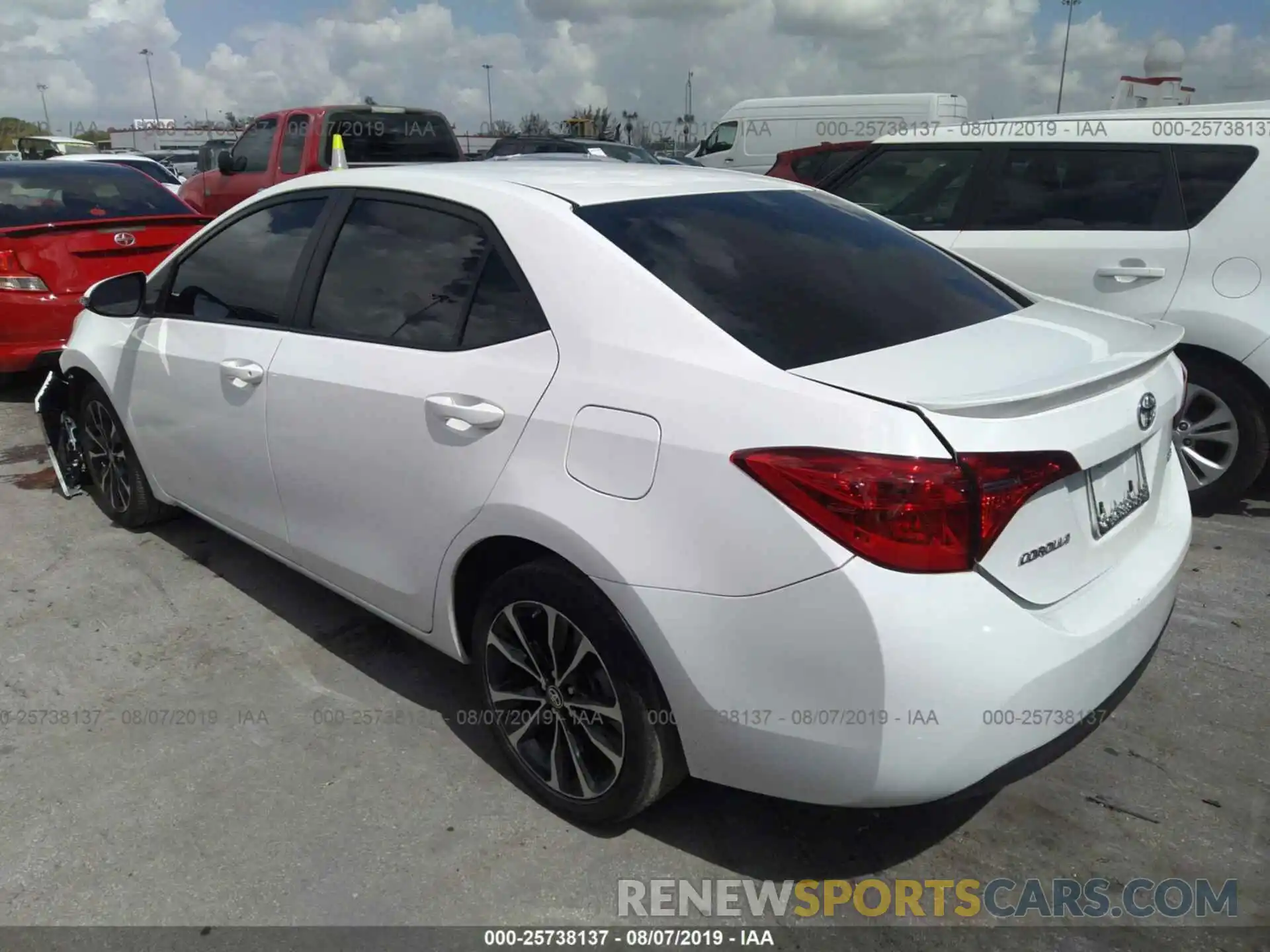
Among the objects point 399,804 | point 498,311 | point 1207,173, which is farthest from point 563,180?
point 1207,173

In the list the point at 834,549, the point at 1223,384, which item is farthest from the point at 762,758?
the point at 1223,384

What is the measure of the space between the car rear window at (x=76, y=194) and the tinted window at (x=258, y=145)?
374 cm

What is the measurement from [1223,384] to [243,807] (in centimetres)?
429

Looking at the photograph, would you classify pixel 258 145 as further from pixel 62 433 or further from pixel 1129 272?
pixel 1129 272

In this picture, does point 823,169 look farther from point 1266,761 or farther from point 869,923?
point 869,923

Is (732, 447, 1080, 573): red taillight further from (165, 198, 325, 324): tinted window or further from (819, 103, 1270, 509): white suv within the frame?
(819, 103, 1270, 509): white suv

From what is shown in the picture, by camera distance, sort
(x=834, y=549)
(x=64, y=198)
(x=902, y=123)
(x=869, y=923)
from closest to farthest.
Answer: (x=834, y=549), (x=869, y=923), (x=64, y=198), (x=902, y=123)

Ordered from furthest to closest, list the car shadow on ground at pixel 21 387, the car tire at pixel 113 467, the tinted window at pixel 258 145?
the tinted window at pixel 258 145 < the car shadow on ground at pixel 21 387 < the car tire at pixel 113 467

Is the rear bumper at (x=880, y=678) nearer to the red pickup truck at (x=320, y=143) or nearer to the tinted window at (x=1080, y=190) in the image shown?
the tinted window at (x=1080, y=190)

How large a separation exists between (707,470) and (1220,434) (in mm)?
3502

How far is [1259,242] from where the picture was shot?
4.29 metres

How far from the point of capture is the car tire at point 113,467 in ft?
14.1

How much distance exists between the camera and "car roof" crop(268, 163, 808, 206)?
8.92ft

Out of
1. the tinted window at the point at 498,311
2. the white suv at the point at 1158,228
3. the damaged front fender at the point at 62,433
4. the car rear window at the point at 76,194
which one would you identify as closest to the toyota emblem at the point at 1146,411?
the tinted window at the point at 498,311
